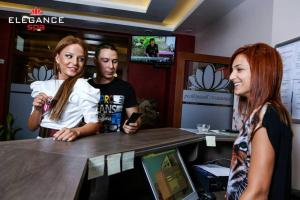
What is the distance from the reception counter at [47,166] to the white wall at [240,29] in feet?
7.03

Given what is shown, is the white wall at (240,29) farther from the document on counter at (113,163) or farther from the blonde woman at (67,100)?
the document on counter at (113,163)

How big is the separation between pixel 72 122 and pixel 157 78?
3811 mm

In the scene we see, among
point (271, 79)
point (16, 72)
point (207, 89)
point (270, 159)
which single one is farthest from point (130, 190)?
point (16, 72)

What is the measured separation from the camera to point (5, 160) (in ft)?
2.14

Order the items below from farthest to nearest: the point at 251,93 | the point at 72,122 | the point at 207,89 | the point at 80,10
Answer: the point at 80,10 → the point at 207,89 → the point at 72,122 → the point at 251,93

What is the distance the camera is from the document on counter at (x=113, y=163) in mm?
794

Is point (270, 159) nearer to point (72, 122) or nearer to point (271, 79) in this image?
point (271, 79)

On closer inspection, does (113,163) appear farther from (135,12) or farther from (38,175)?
(135,12)

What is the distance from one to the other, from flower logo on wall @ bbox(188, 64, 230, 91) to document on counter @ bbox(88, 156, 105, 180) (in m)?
2.30

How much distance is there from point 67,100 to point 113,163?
0.44 metres

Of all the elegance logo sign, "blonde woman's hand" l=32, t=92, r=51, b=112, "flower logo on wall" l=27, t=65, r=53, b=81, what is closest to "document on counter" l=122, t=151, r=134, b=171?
"blonde woman's hand" l=32, t=92, r=51, b=112

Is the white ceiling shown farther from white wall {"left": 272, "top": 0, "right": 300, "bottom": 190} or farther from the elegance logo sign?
white wall {"left": 272, "top": 0, "right": 300, "bottom": 190}

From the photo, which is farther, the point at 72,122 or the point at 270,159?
the point at 72,122

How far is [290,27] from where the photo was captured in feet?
5.54
